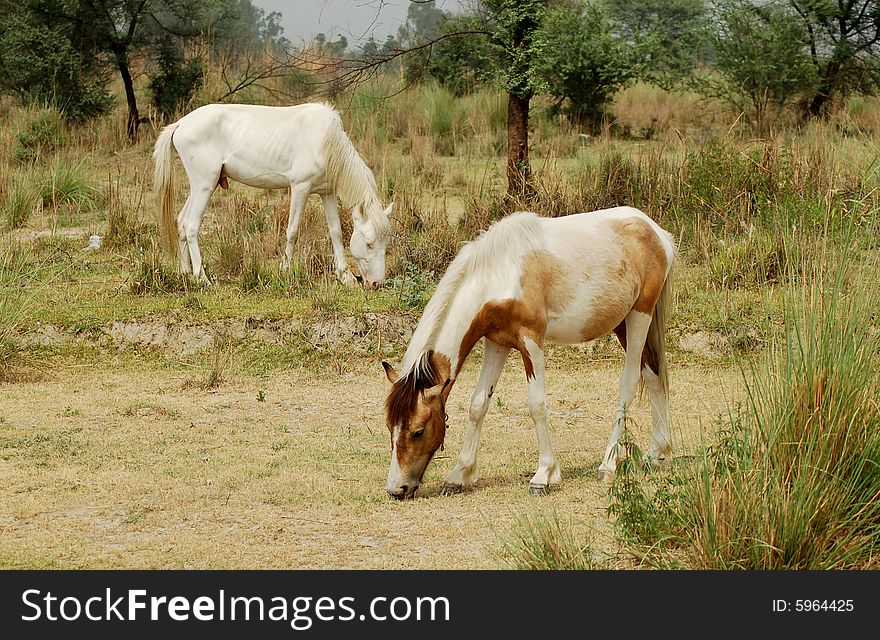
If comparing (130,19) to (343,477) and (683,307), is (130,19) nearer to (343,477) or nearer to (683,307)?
(683,307)

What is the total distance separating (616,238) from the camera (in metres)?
6.45

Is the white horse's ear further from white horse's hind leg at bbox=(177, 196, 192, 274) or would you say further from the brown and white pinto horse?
white horse's hind leg at bbox=(177, 196, 192, 274)

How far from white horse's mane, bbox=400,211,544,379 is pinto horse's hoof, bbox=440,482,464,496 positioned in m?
0.71

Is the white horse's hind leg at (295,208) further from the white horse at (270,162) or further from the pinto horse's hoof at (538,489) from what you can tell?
the pinto horse's hoof at (538,489)

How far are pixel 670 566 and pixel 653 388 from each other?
212 cm

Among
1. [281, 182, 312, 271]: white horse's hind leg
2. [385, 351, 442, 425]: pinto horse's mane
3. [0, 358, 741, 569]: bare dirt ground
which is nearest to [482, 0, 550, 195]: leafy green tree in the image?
[281, 182, 312, 271]: white horse's hind leg

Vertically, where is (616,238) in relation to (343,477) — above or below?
above

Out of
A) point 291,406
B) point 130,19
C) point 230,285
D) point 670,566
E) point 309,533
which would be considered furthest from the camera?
point 130,19

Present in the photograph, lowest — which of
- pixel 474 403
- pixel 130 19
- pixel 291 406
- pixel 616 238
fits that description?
pixel 291 406

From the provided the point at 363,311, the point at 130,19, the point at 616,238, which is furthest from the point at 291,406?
the point at 130,19

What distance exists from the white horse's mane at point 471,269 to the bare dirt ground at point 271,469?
840 millimetres

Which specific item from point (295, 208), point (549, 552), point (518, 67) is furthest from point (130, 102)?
point (549, 552)

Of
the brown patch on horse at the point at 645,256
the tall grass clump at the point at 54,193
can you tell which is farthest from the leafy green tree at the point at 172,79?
the brown patch on horse at the point at 645,256

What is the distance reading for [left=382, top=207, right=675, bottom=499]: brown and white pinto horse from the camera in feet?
19.4
